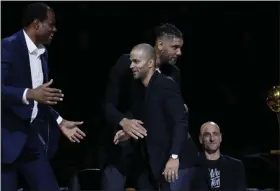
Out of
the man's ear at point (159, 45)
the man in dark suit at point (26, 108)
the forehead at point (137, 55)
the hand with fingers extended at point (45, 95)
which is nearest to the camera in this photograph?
the hand with fingers extended at point (45, 95)

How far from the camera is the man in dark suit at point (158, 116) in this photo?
131 inches

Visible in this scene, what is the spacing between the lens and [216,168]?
4.03 meters

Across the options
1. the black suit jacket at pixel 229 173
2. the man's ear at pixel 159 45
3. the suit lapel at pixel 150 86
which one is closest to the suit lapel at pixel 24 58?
the suit lapel at pixel 150 86

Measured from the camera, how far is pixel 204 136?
13.5 ft

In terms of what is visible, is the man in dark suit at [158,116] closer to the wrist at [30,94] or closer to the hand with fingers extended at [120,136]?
the hand with fingers extended at [120,136]

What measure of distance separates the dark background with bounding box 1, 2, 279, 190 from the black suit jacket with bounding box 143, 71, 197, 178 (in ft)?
5.11

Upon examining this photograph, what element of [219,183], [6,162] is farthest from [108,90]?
[219,183]

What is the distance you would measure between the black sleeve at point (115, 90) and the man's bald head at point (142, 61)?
103 mm

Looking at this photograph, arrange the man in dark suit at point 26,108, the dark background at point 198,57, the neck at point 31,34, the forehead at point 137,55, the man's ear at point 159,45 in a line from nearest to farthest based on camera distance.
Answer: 1. the man in dark suit at point 26,108
2. the neck at point 31,34
3. the forehead at point 137,55
4. the man's ear at point 159,45
5. the dark background at point 198,57

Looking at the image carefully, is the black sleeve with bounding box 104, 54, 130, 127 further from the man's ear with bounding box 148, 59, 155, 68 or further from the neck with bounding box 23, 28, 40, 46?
the neck with bounding box 23, 28, 40, 46

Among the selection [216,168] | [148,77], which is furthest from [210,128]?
[148,77]

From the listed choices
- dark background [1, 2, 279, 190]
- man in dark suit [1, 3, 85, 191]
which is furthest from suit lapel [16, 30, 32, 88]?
dark background [1, 2, 279, 190]

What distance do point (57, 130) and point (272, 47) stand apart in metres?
2.39

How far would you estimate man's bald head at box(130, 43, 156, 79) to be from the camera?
3387 millimetres
